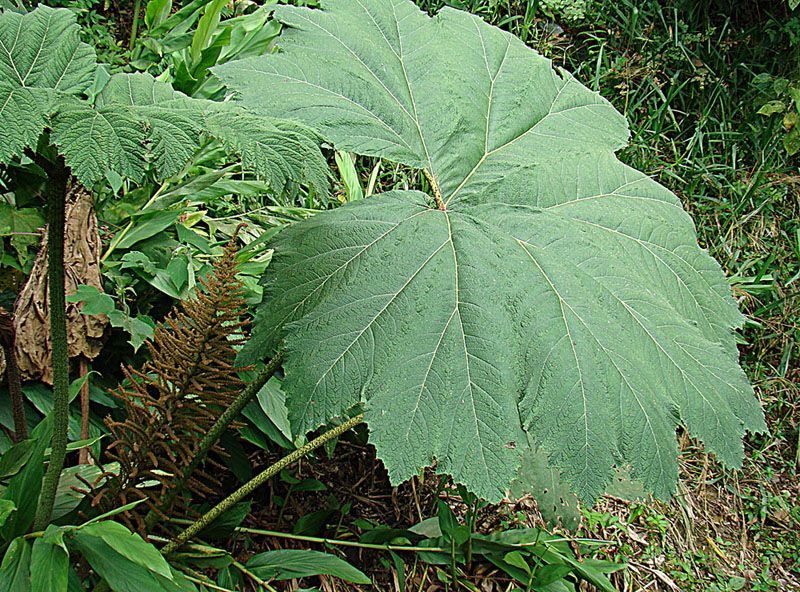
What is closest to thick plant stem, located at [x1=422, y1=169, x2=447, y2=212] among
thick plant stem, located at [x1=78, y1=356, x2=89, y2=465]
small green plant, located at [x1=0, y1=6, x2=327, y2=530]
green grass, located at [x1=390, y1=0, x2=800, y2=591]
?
small green plant, located at [x1=0, y1=6, x2=327, y2=530]

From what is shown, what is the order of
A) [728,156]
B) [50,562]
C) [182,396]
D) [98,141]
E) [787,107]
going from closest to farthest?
[98,141] → [50,562] → [182,396] → [787,107] → [728,156]

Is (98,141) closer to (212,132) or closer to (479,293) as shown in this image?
(212,132)

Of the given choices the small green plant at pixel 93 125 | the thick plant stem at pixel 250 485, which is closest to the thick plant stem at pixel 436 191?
the small green plant at pixel 93 125

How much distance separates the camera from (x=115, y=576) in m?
1.19

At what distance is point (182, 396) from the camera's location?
1289mm

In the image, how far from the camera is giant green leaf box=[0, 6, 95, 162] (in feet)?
2.55

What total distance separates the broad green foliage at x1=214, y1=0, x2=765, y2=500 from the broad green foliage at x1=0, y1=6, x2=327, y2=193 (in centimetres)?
19

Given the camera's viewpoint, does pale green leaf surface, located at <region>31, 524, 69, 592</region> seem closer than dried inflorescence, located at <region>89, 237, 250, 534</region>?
Yes

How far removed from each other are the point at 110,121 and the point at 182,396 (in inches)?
24.1

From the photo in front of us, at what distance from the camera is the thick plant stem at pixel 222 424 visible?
3.70ft

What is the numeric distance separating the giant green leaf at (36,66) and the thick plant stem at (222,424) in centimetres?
46

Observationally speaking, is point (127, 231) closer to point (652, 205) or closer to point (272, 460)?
point (272, 460)

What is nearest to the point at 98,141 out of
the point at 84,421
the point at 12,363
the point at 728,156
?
the point at 12,363

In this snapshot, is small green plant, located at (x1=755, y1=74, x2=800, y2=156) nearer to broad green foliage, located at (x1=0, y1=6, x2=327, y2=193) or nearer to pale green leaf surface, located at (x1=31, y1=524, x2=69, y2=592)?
broad green foliage, located at (x1=0, y1=6, x2=327, y2=193)
